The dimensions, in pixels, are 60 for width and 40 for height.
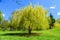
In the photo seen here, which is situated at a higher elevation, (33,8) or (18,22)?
(33,8)

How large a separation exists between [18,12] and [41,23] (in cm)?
479

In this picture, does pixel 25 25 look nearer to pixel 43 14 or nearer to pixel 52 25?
pixel 43 14

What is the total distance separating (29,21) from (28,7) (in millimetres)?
2530

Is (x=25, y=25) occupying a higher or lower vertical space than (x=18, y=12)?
lower

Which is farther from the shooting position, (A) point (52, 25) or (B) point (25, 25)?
(A) point (52, 25)

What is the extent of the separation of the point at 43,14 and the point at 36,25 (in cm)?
252

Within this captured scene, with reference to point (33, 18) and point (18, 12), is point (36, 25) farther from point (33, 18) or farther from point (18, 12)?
point (18, 12)

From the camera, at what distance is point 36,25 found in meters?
27.9

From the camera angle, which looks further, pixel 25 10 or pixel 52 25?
pixel 52 25

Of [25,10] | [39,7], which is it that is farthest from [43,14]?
[25,10]

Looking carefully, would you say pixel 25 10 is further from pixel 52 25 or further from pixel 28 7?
pixel 52 25

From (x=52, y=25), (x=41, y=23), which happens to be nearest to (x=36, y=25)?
(x=41, y=23)

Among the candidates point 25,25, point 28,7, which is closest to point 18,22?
point 25,25

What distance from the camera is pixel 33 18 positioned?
Result: 92.4 ft
